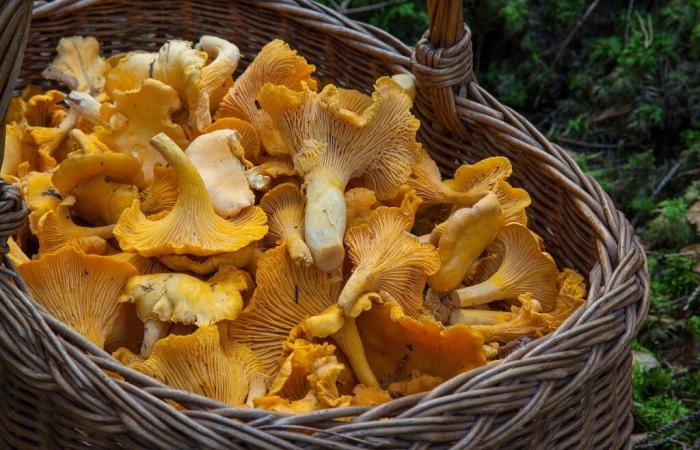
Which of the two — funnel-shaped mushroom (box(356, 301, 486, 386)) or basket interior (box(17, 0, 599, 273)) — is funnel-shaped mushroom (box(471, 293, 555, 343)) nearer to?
funnel-shaped mushroom (box(356, 301, 486, 386))

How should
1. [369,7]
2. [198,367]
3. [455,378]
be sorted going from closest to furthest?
1. [455,378]
2. [198,367]
3. [369,7]

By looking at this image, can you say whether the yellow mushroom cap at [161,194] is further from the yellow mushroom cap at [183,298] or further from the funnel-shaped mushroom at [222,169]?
the yellow mushroom cap at [183,298]

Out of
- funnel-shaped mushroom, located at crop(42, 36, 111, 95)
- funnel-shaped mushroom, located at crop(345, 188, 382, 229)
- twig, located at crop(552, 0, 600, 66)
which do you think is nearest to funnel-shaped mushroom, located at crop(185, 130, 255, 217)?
funnel-shaped mushroom, located at crop(345, 188, 382, 229)

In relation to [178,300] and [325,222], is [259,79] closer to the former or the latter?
[325,222]

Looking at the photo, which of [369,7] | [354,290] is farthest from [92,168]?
[369,7]

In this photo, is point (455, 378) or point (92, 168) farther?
point (92, 168)

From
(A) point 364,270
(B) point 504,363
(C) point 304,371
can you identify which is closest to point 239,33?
(A) point 364,270

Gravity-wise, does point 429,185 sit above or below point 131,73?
below
